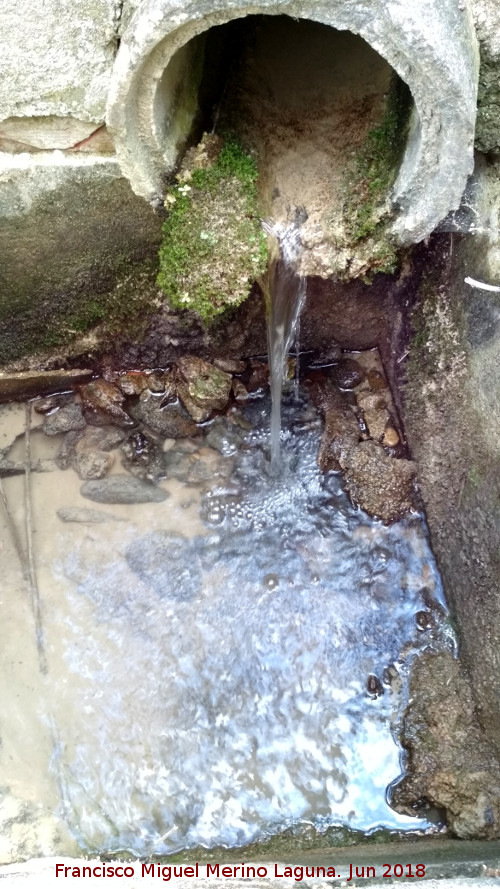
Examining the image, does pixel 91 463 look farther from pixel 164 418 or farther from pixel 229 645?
pixel 229 645

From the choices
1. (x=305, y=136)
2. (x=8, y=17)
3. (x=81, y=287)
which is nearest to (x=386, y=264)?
(x=305, y=136)

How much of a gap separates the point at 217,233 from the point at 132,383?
1288mm

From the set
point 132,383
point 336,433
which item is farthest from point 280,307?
point 132,383

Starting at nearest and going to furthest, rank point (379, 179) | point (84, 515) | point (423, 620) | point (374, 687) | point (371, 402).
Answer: point (379, 179), point (374, 687), point (423, 620), point (84, 515), point (371, 402)

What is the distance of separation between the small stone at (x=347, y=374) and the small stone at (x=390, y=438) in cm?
39

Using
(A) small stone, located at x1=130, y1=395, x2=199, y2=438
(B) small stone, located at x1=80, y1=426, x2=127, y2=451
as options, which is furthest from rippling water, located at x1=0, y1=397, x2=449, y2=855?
(B) small stone, located at x1=80, y1=426, x2=127, y2=451

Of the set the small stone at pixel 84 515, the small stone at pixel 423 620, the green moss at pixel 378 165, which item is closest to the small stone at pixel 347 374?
the green moss at pixel 378 165

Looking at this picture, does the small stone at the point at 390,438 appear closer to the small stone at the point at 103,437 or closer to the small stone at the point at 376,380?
the small stone at the point at 376,380

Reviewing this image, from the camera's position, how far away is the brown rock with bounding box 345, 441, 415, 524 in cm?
357

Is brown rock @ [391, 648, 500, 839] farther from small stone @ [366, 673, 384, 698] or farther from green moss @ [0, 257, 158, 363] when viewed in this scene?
green moss @ [0, 257, 158, 363]

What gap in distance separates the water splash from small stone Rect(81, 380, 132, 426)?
0.93 m

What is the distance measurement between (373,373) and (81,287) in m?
1.83

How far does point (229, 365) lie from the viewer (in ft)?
12.6

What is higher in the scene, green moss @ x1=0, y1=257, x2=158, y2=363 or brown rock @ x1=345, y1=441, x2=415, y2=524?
green moss @ x1=0, y1=257, x2=158, y2=363
